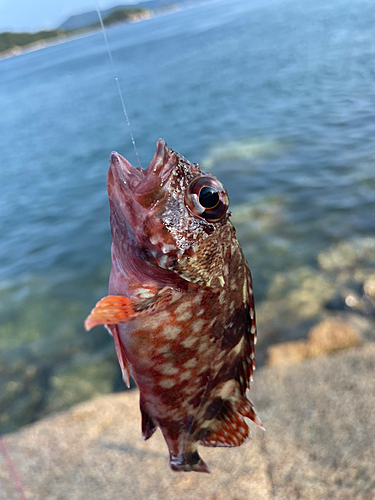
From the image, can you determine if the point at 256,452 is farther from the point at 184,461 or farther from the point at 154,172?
the point at 154,172

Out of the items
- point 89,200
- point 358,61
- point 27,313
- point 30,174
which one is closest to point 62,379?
point 27,313

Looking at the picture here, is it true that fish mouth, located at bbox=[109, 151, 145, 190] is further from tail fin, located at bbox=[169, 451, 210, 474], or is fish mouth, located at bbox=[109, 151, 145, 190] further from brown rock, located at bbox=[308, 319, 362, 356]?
brown rock, located at bbox=[308, 319, 362, 356]

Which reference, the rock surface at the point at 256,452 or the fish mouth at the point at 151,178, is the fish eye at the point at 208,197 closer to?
the fish mouth at the point at 151,178

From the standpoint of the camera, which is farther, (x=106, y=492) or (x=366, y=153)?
(x=366, y=153)

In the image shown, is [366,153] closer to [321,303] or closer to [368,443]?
[321,303]

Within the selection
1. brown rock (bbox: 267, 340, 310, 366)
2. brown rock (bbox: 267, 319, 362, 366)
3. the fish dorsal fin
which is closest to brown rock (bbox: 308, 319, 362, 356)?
brown rock (bbox: 267, 319, 362, 366)
